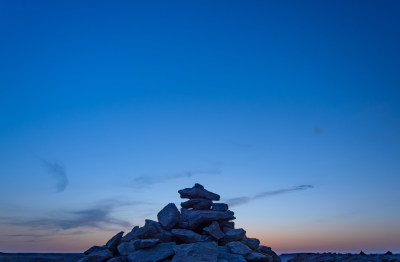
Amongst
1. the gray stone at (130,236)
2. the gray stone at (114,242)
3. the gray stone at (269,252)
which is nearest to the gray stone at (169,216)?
the gray stone at (130,236)

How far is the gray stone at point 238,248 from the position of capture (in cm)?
2019

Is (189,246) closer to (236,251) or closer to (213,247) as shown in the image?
(213,247)

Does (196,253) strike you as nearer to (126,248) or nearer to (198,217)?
(198,217)

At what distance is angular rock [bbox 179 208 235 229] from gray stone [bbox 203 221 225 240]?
730mm

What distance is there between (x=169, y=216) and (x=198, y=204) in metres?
3.30

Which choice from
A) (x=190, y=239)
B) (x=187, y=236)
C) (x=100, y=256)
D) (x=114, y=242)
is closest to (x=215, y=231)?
(x=190, y=239)

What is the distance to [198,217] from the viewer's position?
23.1 meters

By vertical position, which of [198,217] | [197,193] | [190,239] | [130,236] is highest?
[197,193]

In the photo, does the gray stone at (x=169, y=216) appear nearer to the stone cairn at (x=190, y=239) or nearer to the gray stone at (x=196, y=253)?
the stone cairn at (x=190, y=239)

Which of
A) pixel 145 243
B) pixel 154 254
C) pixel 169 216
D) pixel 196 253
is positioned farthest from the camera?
pixel 169 216

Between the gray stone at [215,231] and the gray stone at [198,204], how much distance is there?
7.92ft

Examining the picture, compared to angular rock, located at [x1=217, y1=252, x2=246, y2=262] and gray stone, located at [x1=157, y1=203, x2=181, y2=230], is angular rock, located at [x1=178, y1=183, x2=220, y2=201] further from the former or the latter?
angular rock, located at [x1=217, y1=252, x2=246, y2=262]

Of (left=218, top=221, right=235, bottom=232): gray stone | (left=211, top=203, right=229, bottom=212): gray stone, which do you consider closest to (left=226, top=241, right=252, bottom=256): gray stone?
(left=218, top=221, right=235, bottom=232): gray stone

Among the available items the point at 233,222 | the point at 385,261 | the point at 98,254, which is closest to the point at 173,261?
the point at 98,254
